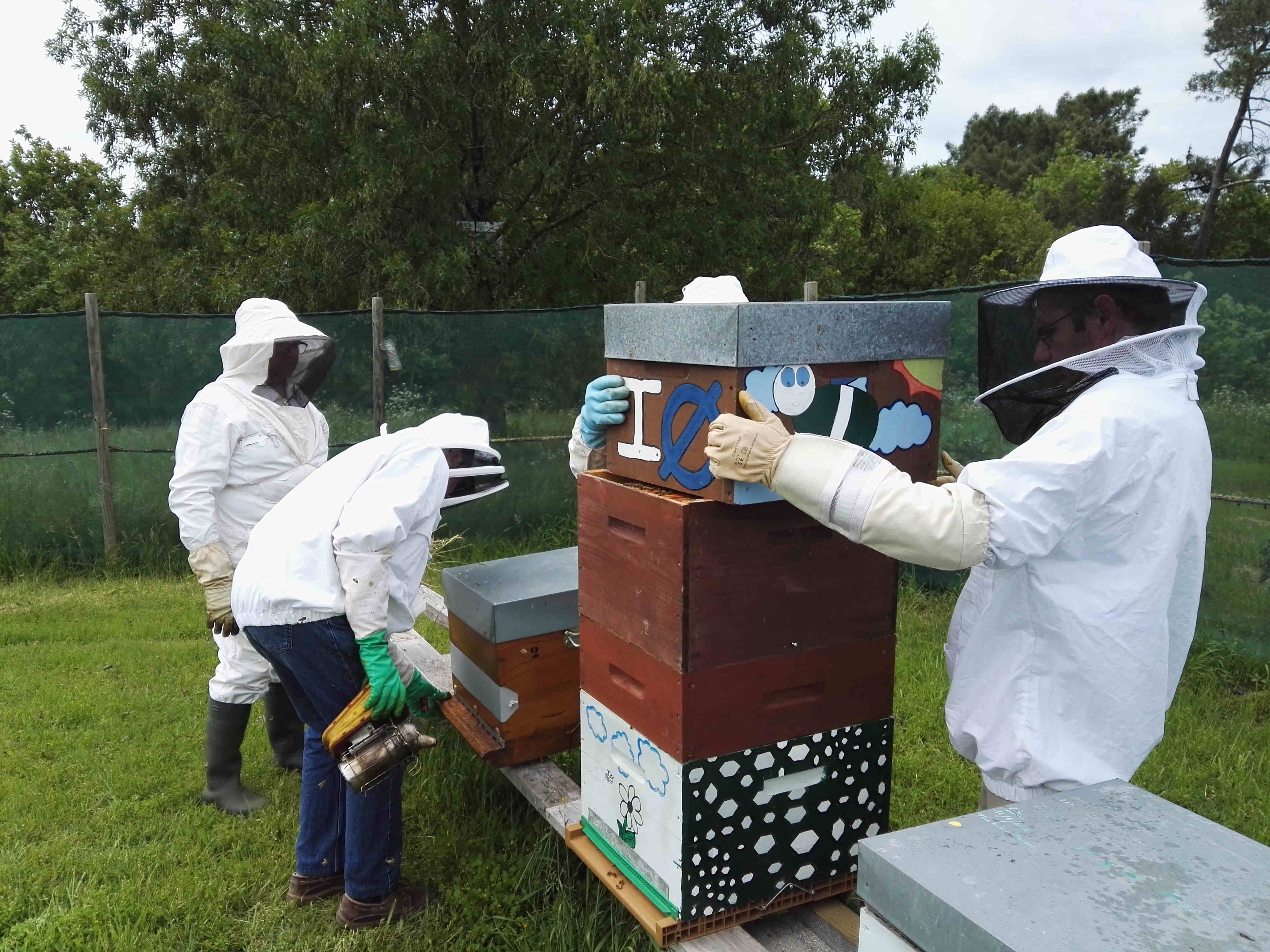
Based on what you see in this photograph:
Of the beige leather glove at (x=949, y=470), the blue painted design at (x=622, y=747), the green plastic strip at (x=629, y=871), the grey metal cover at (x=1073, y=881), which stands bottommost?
the green plastic strip at (x=629, y=871)

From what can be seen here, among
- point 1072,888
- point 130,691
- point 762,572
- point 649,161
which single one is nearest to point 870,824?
point 762,572

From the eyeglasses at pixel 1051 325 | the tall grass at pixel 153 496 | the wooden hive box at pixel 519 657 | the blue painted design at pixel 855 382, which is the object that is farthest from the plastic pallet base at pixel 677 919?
the tall grass at pixel 153 496

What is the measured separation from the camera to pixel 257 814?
3428 millimetres

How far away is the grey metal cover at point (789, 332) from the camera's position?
1857mm

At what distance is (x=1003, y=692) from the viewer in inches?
74.9

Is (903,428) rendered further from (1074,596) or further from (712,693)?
(712,693)

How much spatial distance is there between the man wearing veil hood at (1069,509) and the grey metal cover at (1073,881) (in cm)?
26

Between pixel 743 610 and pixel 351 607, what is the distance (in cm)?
117

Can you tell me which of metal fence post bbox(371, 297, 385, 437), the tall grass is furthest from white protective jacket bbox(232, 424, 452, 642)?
metal fence post bbox(371, 297, 385, 437)

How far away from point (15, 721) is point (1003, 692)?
165 inches

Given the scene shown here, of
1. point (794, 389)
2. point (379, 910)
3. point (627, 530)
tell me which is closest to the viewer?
point (794, 389)

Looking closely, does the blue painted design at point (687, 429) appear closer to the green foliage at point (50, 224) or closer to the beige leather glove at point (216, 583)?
the beige leather glove at point (216, 583)

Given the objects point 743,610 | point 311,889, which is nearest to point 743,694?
point 743,610

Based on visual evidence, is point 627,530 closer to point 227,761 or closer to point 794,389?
point 794,389
